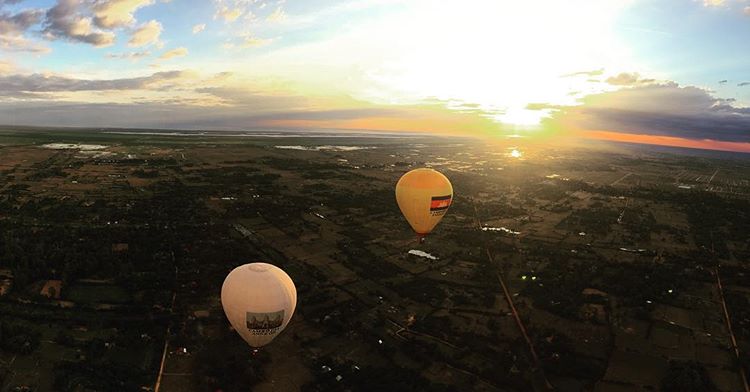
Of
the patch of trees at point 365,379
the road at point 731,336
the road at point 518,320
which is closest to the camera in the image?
the patch of trees at point 365,379

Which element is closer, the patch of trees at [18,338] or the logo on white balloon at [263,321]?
the logo on white balloon at [263,321]

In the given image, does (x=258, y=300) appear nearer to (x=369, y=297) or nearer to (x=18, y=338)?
(x=369, y=297)

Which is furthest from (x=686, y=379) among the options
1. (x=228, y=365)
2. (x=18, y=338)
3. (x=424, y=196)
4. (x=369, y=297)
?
(x=18, y=338)

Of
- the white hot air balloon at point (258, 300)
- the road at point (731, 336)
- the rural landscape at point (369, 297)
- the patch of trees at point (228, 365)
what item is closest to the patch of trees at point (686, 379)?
the rural landscape at point (369, 297)

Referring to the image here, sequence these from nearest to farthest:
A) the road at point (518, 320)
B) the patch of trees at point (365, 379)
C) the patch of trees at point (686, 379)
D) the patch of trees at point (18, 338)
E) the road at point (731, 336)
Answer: the patch of trees at point (365, 379) → the patch of trees at point (686, 379) → the patch of trees at point (18, 338) → the road at point (731, 336) → the road at point (518, 320)

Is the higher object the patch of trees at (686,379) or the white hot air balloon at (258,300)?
the white hot air balloon at (258,300)

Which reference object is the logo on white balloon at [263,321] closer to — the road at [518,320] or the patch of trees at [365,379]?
the patch of trees at [365,379]
